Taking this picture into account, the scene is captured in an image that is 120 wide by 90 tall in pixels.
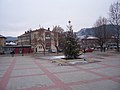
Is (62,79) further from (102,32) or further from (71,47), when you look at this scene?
(102,32)

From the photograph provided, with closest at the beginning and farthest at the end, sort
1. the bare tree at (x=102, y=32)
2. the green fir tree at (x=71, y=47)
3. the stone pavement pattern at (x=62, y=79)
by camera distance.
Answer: the stone pavement pattern at (x=62, y=79) < the green fir tree at (x=71, y=47) < the bare tree at (x=102, y=32)

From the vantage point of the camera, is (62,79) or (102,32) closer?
(62,79)

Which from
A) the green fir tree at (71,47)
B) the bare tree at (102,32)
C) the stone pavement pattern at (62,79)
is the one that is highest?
the bare tree at (102,32)

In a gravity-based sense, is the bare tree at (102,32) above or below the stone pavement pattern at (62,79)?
above

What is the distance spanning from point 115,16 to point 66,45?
80.4 feet

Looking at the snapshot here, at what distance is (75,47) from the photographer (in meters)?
24.0

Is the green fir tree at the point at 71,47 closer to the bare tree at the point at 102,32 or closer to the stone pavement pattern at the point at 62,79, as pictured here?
the stone pavement pattern at the point at 62,79

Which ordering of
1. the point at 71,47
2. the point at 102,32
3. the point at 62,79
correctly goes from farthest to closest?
the point at 102,32 → the point at 71,47 → the point at 62,79

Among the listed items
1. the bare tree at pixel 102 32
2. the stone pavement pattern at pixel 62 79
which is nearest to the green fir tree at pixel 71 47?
the stone pavement pattern at pixel 62 79

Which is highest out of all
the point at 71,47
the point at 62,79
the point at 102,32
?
the point at 102,32

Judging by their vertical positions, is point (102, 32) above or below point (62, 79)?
above

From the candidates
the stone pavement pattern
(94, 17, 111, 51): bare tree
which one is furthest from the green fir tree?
(94, 17, 111, 51): bare tree

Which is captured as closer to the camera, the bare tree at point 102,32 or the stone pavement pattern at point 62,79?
the stone pavement pattern at point 62,79

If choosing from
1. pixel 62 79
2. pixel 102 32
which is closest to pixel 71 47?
pixel 62 79
